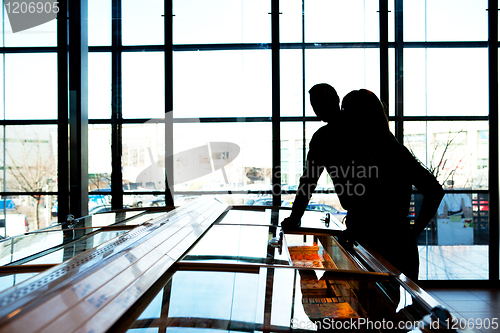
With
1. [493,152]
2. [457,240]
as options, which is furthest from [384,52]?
[457,240]

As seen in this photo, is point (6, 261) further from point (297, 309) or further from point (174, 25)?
point (174, 25)

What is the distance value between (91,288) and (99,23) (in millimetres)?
5105

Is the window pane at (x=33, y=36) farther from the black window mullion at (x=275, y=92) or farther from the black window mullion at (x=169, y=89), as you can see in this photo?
the black window mullion at (x=275, y=92)

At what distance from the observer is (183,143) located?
4449 mm

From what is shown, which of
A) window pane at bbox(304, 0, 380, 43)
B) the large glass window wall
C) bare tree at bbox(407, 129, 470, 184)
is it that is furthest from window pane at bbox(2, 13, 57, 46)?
bare tree at bbox(407, 129, 470, 184)

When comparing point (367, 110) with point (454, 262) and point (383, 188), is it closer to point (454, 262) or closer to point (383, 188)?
point (383, 188)

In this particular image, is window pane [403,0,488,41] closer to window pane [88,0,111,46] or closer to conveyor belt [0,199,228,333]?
window pane [88,0,111,46]

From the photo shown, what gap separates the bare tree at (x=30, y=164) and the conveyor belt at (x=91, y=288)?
4.34 meters

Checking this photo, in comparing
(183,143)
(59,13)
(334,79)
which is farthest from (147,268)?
(59,13)

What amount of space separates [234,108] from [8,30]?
396 centimetres

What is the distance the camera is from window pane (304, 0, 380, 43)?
4418mm

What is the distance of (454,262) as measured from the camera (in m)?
4.21

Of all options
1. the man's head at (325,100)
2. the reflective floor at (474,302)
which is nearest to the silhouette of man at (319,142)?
the man's head at (325,100)

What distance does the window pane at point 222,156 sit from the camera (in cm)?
443
